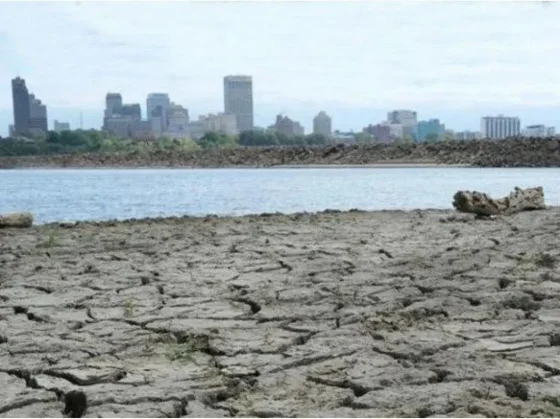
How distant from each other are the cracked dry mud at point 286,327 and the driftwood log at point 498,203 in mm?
2056

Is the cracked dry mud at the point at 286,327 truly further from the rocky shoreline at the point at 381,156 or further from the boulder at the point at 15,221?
the rocky shoreline at the point at 381,156

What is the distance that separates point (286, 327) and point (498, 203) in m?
6.41

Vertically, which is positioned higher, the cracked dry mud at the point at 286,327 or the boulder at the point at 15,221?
the boulder at the point at 15,221

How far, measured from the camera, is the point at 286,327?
4703mm

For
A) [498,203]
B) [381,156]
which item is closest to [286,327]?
[498,203]

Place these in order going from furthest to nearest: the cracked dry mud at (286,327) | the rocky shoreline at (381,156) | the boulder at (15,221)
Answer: the rocky shoreline at (381,156) < the boulder at (15,221) < the cracked dry mud at (286,327)

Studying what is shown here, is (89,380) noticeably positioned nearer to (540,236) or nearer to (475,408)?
(475,408)

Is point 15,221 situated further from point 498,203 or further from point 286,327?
point 286,327

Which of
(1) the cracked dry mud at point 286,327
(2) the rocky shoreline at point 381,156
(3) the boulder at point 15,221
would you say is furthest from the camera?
(2) the rocky shoreline at point 381,156

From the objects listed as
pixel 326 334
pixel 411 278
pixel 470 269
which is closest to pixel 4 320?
pixel 326 334

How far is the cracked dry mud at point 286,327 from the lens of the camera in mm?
3514

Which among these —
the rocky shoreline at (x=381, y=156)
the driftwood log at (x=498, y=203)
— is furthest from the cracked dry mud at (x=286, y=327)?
the rocky shoreline at (x=381, y=156)

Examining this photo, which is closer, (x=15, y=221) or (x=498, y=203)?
(x=15, y=221)

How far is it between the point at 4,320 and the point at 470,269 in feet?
10.1
